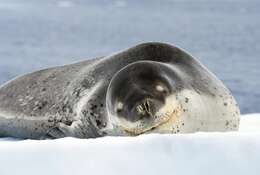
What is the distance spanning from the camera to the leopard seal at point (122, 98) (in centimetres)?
399

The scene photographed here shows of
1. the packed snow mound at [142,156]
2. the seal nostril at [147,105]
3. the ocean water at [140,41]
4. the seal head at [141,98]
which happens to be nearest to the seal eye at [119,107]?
the seal head at [141,98]

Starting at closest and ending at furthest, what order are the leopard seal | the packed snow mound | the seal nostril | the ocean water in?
the packed snow mound < the seal nostril < the leopard seal < the ocean water

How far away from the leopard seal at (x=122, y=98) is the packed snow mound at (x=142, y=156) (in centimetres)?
110

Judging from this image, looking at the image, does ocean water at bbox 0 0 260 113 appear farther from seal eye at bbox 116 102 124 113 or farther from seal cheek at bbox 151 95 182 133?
seal eye at bbox 116 102 124 113

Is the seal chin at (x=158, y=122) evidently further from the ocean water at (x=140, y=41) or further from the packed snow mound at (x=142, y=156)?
the ocean water at (x=140, y=41)

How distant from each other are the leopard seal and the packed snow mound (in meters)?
1.10

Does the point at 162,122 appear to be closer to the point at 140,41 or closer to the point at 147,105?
the point at 147,105

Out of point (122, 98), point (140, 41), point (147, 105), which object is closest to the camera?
point (147, 105)

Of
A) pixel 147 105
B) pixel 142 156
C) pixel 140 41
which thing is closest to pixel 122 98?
pixel 147 105

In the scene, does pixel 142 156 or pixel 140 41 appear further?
pixel 140 41

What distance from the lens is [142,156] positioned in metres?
2.72

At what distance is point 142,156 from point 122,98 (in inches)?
51.2

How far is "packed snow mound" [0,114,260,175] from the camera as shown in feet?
8.65

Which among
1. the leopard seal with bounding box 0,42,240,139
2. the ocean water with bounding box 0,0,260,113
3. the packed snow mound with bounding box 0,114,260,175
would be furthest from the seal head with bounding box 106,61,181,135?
the ocean water with bounding box 0,0,260,113
